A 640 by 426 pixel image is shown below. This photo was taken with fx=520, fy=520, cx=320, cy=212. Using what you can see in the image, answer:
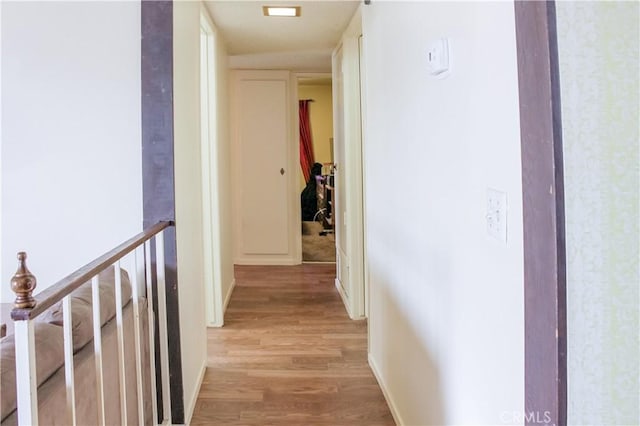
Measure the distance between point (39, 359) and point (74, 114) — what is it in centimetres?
127

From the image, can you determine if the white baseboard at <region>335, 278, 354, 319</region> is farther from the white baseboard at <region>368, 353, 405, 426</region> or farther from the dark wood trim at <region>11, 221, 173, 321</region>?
the dark wood trim at <region>11, 221, 173, 321</region>

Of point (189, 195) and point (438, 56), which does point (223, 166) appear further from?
point (438, 56)

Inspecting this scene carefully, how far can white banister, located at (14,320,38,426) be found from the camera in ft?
3.33

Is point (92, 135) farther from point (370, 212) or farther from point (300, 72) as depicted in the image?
point (300, 72)

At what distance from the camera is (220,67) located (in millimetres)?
3865

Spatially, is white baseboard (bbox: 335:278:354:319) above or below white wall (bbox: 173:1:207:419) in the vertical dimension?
below

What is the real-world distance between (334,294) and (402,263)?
224 centimetres

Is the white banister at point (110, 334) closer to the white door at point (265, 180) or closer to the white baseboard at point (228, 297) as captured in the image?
the white baseboard at point (228, 297)

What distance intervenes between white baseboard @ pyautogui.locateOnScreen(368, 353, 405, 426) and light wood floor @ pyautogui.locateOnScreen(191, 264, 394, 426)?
3cm

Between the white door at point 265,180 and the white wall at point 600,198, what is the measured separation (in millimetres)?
4633

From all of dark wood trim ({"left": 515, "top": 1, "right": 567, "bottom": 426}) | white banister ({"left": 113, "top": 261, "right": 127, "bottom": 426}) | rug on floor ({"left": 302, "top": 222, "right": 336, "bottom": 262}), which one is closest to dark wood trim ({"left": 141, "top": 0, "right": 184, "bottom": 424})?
white banister ({"left": 113, "top": 261, "right": 127, "bottom": 426})

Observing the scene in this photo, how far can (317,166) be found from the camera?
324 inches

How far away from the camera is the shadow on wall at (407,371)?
171 centimetres

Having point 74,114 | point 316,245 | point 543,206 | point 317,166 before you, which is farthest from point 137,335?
point 317,166
